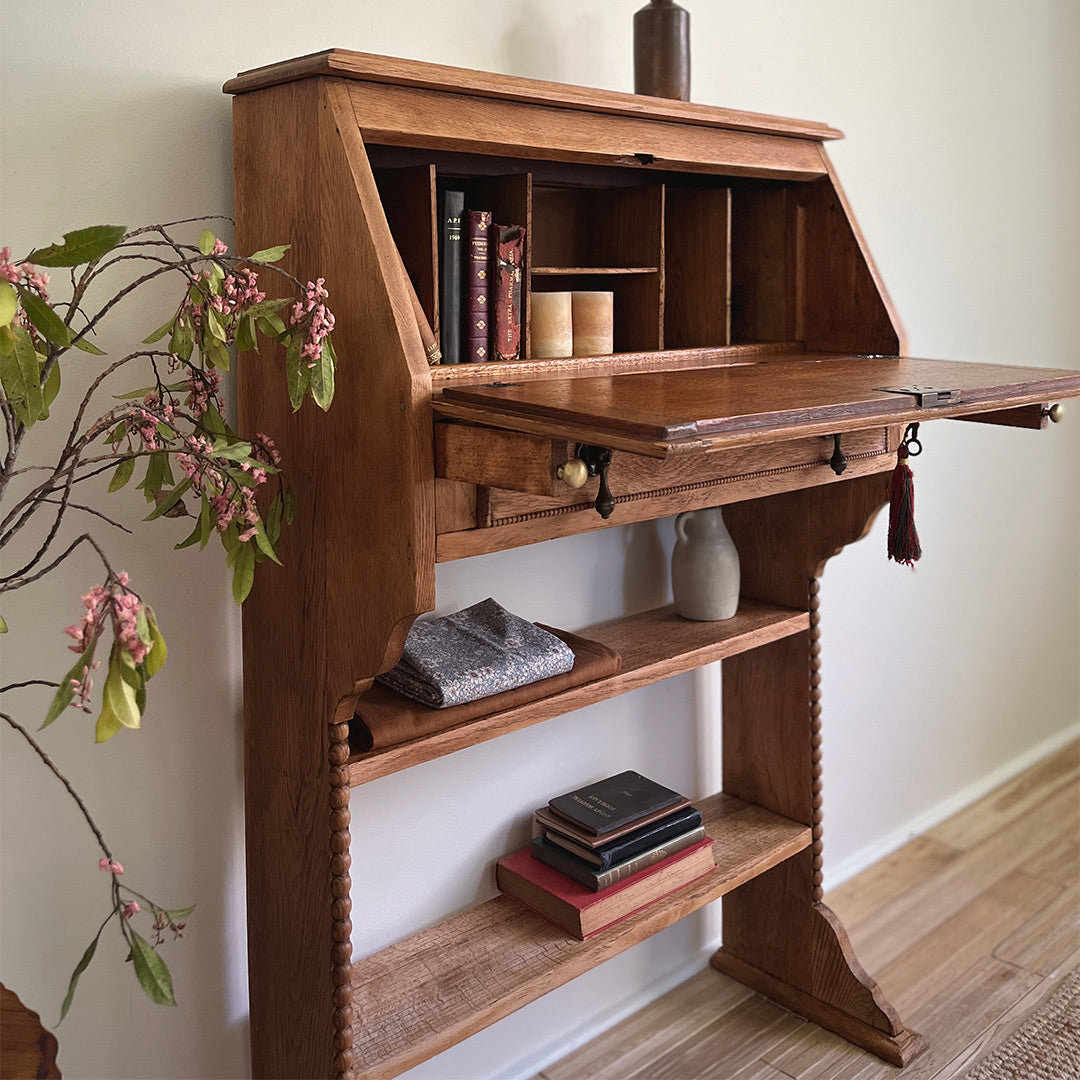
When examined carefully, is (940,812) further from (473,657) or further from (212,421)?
(212,421)

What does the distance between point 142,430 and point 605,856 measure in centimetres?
92

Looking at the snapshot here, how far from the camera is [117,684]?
84 cm

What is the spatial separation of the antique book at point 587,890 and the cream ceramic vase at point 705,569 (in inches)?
14.7

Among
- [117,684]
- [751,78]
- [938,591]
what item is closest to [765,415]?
[117,684]

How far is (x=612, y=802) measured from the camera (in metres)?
1.83

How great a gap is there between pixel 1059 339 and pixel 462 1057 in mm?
2340

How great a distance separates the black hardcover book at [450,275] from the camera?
1.37 meters

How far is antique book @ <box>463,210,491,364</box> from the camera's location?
1.38 m

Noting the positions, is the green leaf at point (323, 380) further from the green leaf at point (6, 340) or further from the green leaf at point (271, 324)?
the green leaf at point (6, 340)

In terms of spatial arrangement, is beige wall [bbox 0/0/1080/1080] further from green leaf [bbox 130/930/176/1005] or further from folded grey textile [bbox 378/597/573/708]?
green leaf [bbox 130/930/176/1005]

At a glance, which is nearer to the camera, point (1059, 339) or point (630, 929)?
point (630, 929)

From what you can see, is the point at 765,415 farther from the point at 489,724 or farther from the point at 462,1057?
the point at 462,1057

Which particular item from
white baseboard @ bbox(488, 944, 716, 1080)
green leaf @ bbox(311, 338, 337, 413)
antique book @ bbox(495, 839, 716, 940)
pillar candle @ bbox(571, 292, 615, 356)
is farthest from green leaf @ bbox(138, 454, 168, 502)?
white baseboard @ bbox(488, 944, 716, 1080)

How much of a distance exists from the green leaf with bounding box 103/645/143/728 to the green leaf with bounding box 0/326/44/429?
0.82 feet
